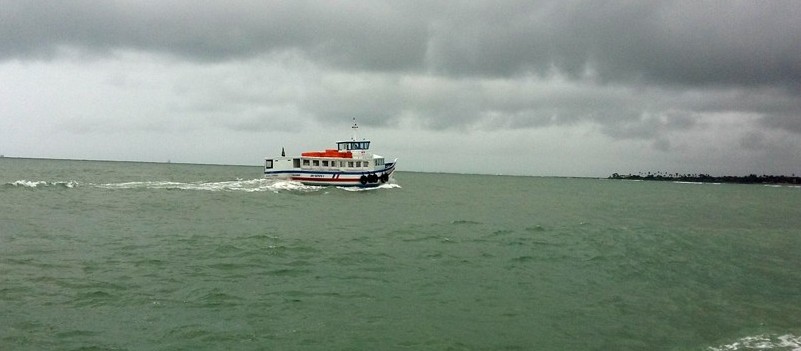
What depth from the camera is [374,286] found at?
49.8 ft

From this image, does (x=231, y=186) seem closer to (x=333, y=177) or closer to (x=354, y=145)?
(x=333, y=177)

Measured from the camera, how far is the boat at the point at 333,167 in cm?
6097

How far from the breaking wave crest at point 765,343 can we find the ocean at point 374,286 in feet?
0.23

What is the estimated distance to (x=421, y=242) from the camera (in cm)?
2412

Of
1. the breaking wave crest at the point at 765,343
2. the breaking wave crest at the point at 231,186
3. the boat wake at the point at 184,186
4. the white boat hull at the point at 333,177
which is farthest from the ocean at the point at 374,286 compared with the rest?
the white boat hull at the point at 333,177

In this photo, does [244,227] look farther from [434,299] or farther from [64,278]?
[434,299]

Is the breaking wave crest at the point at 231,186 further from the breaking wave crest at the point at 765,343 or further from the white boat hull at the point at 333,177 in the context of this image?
the breaking wave crest at the point at 765,343

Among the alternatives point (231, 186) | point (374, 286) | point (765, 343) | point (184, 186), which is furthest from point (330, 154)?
point (765, 343)

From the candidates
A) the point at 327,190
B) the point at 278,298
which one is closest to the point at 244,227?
the point at 278,298

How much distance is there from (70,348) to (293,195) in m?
40.5

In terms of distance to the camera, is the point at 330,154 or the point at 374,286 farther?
the point at 330,154

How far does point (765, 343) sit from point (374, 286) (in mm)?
9777

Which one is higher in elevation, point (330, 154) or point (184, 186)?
point (330, 154)

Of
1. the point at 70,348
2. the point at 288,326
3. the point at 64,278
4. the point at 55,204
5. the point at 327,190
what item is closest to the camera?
the point at 70,348
